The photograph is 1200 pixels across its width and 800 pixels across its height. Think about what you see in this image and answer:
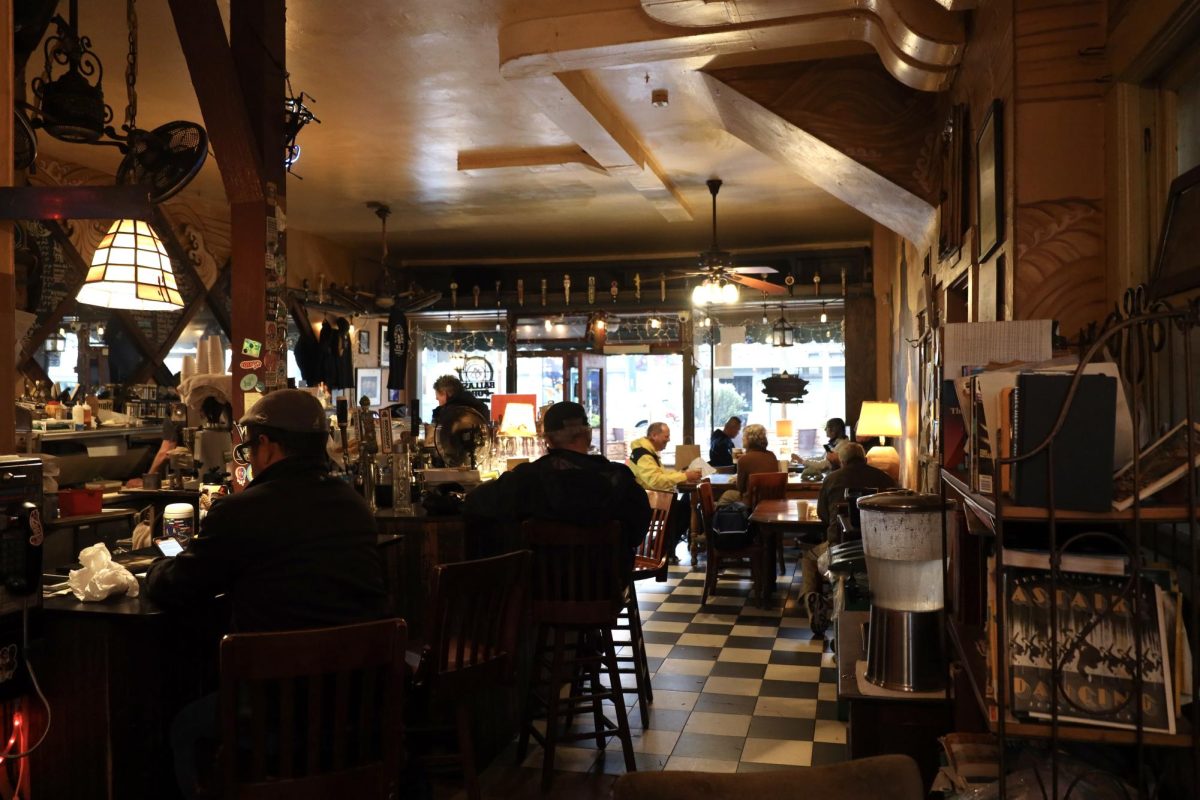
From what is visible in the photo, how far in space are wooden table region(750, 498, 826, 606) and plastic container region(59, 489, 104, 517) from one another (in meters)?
4.20

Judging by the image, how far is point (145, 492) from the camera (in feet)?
19.2

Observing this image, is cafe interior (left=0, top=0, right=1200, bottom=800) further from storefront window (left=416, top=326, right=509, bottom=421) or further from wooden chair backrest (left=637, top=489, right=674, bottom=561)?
storefront window (left=416, top=326, right=509, bottom=421)

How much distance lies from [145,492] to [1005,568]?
17.6 ft

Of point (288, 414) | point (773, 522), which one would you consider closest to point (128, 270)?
point (288, 414)

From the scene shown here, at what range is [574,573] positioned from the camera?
3791 millimetres

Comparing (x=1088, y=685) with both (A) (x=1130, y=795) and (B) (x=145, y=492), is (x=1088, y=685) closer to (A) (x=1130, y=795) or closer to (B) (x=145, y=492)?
(A) (x=1130, y=795)

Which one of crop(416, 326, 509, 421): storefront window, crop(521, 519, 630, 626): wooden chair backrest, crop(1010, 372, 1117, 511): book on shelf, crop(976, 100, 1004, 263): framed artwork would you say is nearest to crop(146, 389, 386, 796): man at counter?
crop(521, 519, 630, 626): wooden chair backrest

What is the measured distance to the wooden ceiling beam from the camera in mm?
3894

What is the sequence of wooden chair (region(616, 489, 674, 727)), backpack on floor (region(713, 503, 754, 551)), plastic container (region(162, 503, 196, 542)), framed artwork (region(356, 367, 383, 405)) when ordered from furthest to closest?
framed artwork (region(356, 367, 383, 405)), backpack on floor (region(713, 503, 754, 551)), wooden chair (region(616, 489, 674, 727)), plastic container (region(162, 503, 196, 542))

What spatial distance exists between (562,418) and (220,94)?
203 centimetres

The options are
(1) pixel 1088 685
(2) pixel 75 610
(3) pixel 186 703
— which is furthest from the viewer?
(3) pixel 186 703

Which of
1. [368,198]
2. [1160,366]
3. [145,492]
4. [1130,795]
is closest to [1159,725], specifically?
[1130,795]

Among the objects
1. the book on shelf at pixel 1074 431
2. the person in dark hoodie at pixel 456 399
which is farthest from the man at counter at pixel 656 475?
the book on shelf at pixel 1074 431

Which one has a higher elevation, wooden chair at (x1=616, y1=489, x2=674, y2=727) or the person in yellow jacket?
the person in yellow jacket
